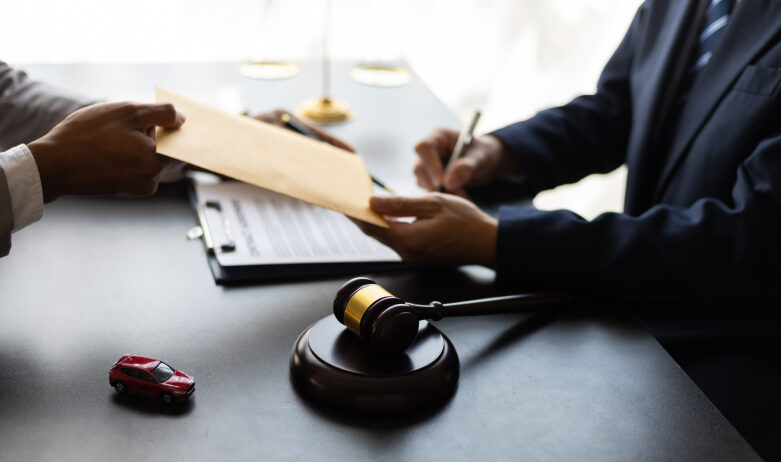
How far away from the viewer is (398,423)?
26.5 inches

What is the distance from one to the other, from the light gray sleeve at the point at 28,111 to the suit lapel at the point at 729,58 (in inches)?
38.0

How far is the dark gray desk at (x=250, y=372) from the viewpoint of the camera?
2.11 ft

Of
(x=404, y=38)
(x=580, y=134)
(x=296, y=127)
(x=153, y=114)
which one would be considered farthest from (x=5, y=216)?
(x=404, y=38)

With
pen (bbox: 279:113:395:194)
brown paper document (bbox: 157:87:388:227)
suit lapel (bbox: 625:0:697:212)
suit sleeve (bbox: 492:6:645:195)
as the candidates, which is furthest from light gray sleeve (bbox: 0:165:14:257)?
suit lapel (bbox: 625:0:697:212)

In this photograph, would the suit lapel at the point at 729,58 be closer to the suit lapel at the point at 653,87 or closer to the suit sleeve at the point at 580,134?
the suit lapel at the point at 653,87

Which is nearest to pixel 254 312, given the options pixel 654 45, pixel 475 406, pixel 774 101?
pixel 475 406

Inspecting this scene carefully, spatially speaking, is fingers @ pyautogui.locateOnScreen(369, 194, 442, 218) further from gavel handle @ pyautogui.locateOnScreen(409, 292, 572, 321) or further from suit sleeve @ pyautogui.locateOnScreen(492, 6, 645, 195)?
suit sleeve @ pyautogui.locateOnScreen(492, 6, 645, 195)

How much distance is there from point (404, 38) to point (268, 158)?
5.87 feet

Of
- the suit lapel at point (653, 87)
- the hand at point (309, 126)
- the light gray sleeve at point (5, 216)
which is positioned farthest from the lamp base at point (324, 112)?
the light gray sleeve at point (5, 216)

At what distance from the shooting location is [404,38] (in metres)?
2.63

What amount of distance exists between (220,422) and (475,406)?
0.80 ft

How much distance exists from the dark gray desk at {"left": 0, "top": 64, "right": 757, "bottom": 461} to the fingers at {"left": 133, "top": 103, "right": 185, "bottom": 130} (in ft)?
0.56

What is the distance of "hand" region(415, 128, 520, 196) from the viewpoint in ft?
4.04

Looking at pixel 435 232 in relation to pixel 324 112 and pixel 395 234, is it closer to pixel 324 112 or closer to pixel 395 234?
pixel 395 234
